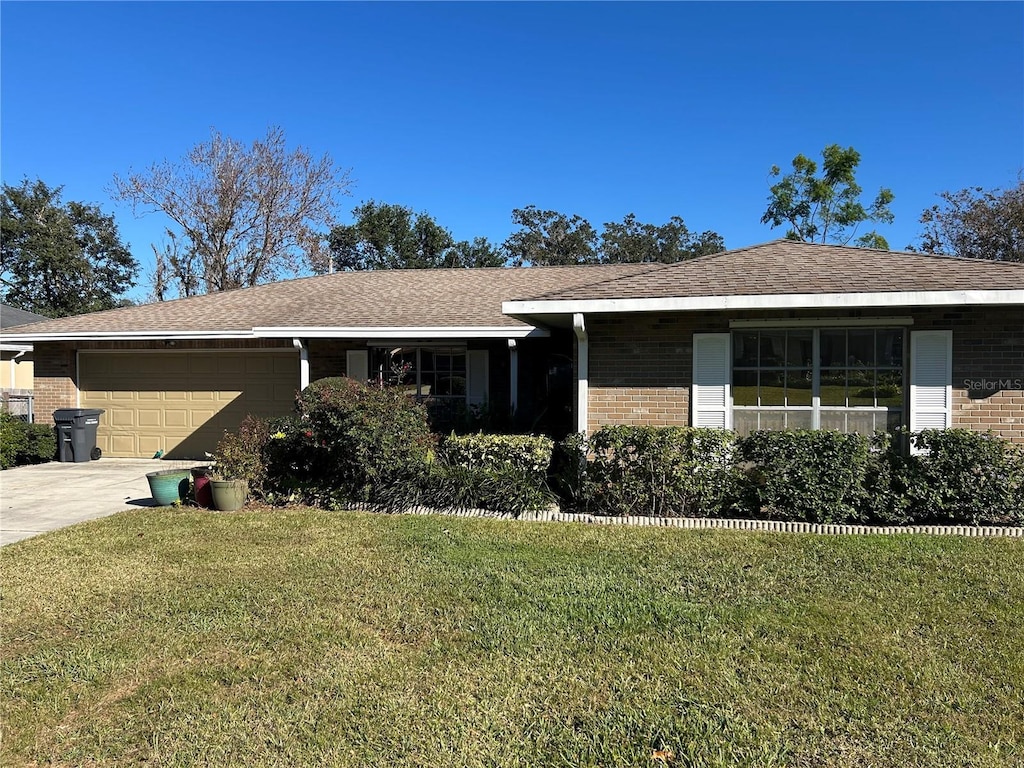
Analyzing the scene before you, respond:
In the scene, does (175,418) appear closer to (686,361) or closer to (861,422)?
(686,361)

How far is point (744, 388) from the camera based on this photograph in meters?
8.55

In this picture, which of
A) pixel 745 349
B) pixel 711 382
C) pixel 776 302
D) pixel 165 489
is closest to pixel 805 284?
pixel 776 302

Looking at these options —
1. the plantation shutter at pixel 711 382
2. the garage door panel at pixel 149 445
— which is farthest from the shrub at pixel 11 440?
the plantation shutter at pixel 711 382

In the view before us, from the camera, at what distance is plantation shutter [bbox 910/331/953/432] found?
313 inches

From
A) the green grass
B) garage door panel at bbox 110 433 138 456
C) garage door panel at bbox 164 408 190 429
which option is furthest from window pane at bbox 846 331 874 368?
garage door panel at bbox 110 433 138 456

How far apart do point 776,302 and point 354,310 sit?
25.3ft

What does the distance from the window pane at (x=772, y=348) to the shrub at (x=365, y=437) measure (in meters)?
4.58

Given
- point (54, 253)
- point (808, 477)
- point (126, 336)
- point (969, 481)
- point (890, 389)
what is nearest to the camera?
point (969, 481)

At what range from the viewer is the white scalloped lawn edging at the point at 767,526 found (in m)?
6.68

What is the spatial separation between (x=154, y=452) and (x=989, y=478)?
14.0m

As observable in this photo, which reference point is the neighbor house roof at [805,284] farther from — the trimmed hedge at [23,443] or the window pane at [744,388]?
the trimmed hedge at [23,443]

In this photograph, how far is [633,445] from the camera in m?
7.49

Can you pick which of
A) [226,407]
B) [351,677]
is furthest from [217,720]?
[226,407]

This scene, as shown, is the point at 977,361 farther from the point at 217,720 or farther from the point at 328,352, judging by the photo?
the point at 328,352
